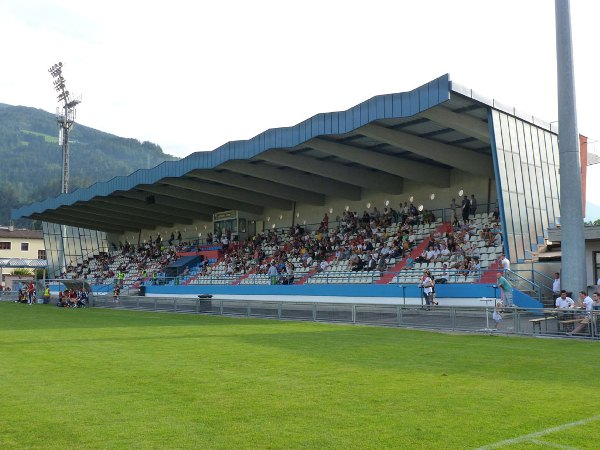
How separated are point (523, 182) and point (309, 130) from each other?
9904 millimetres

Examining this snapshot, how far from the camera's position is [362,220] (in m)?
38.9

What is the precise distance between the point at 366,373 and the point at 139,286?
38773mm

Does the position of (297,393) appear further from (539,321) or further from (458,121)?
(458,121)

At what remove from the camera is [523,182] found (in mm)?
28172

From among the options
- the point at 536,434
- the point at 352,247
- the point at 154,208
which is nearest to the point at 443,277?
the point at 352,247

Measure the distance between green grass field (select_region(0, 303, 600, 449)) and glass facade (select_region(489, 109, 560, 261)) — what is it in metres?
12.5

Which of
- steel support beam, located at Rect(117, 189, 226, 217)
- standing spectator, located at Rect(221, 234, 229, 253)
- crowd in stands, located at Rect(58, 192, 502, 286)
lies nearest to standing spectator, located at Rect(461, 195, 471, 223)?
crowd in stands, located at Rect(58, 192, 502, 286)

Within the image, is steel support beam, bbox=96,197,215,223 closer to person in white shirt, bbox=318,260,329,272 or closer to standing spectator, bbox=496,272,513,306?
person in white shirt, bbox=318,260,329,272

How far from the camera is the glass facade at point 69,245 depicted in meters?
69.4

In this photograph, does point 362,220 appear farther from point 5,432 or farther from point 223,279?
point 5,432

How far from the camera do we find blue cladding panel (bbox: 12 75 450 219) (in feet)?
80.1

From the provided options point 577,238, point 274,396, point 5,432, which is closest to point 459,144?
point 577,238

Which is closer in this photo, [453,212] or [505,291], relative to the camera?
[505,291]

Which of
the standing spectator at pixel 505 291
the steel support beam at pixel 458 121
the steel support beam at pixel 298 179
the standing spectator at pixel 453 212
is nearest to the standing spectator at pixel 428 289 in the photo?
the standing spectator at pixel 505 291
